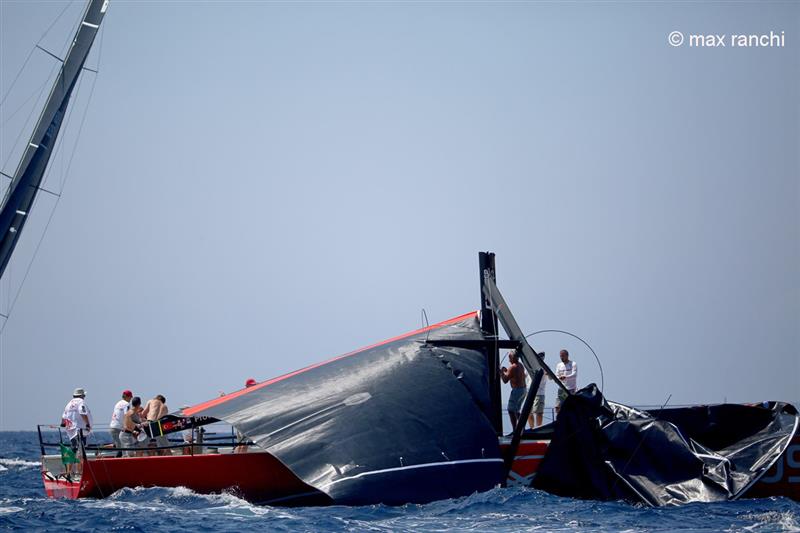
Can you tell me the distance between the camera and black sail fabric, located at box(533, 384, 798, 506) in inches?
589

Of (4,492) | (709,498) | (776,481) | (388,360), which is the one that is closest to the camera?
(709,498)

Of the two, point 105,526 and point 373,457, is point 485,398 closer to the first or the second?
point 373,457

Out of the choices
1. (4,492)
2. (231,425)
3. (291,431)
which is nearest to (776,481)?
(291,431)

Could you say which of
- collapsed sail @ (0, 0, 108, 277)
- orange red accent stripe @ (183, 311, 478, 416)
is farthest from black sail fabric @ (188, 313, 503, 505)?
collapsed sail @ (0, 0, 108, 277)

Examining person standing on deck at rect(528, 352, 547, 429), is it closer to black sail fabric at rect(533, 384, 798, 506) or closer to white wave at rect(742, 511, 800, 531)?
black sail fabric at rect(533, 384, 798, 506)

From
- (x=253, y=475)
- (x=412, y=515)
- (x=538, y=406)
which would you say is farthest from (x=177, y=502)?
(x=538, y=406)

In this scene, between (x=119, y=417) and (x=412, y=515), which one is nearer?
(x=412, y=515)

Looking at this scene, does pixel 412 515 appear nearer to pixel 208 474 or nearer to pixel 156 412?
pixel 208 474

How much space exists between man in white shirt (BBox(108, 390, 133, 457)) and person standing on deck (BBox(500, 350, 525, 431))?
7.03m

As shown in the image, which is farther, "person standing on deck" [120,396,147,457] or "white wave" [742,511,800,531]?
"person standing on deck" [120,396,147,457]

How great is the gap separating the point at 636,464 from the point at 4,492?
46.9ft

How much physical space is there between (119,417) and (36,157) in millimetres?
8707

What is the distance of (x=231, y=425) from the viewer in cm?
1562

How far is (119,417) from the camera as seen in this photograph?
18.8 meters
